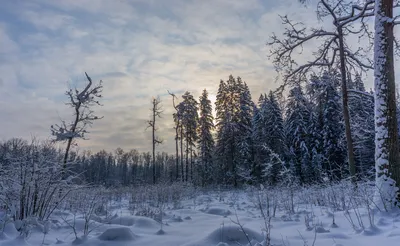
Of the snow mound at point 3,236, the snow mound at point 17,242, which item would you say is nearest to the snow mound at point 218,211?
the snow mound at point 17,242

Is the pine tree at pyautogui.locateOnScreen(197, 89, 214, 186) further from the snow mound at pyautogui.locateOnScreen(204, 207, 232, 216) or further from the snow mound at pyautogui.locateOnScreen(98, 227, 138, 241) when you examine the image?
the snow mound at pyautogui.locateOnScreen(98, 227, 138, 241)

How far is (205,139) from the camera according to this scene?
109ft

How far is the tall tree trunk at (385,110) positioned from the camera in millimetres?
4531

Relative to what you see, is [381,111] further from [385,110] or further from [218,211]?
[218,211]

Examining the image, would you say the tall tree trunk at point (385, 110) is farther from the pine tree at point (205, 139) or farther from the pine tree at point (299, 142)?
the pine tree at point (205, 139)

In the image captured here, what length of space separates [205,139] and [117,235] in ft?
97.2

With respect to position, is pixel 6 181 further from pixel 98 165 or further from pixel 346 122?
pixel 98 165

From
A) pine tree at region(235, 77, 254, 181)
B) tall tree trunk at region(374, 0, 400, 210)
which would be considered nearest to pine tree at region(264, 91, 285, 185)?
pine tree at region(235, 77, 254, 181)

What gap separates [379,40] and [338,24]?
5.10 metres

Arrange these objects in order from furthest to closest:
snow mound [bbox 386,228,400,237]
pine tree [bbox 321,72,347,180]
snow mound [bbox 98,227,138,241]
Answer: pine tree [bbox 321,72,347,180] < snow mound [bbox 98,227,138,241] < snow mound [bbox 386,228,400,237]

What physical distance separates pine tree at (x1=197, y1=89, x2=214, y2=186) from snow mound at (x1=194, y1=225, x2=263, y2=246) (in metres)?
28.4

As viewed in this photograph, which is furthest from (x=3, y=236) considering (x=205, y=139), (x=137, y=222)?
(x=205, y=139)

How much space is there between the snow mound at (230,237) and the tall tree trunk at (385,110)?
259cm

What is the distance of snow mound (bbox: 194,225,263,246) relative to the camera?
3.36 m
